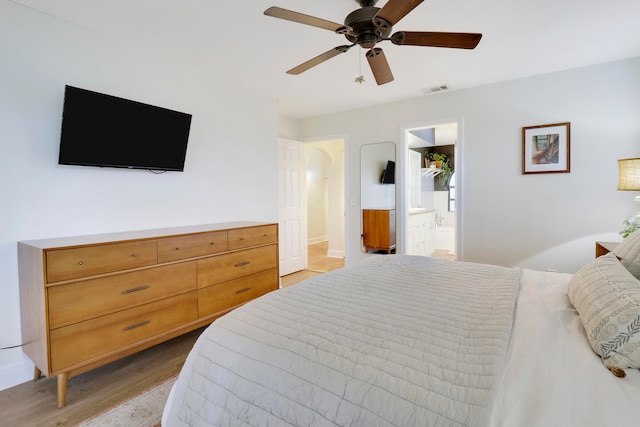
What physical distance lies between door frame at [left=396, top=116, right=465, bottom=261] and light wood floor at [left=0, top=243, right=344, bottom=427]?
2973mm

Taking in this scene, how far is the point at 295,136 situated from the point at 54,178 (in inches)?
135

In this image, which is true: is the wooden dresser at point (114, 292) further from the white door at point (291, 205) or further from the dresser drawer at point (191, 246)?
the white door at point (291, 205)

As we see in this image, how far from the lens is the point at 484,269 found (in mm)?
2023

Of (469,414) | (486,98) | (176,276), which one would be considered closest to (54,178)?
(176,276)

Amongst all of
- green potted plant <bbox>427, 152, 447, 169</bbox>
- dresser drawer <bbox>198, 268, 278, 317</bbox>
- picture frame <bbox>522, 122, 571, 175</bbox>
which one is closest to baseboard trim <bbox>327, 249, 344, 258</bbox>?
dresser drawer <bbox>198, 268, 278, 317</bbox>

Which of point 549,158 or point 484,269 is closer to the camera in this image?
point 484,269

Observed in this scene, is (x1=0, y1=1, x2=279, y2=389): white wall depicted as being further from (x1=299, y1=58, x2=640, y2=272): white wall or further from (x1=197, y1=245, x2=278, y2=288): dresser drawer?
(x1=299, y1=58, x2=640, y2=272): white wall

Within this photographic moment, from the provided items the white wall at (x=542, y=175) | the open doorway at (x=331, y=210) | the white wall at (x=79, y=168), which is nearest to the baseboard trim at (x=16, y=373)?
the white wall at (x=79, y=168)

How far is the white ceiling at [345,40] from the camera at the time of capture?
207 centimetres

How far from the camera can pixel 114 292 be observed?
203 cm

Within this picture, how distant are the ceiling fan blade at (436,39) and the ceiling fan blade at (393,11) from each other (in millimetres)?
114

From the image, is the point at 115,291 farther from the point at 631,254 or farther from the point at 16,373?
the point at 631,254

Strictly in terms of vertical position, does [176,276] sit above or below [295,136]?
below

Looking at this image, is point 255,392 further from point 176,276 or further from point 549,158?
point 549,158
